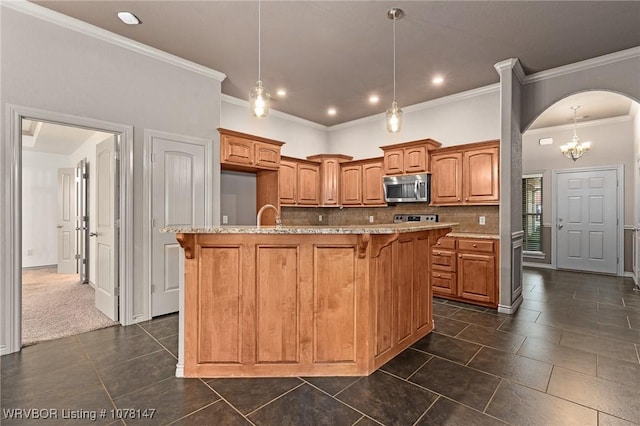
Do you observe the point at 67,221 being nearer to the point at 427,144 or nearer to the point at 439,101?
the point at 427,144

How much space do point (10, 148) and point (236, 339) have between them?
8.48 feet

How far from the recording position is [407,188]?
201 inches

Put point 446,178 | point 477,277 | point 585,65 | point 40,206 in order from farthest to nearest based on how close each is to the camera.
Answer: point 40,206 → point 446,178 → point 477,277 → point 585,65

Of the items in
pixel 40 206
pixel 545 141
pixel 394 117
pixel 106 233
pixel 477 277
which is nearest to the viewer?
pixel 394 117

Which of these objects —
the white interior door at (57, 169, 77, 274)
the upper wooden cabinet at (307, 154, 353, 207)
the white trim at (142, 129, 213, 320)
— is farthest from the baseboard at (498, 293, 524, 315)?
the white interior door at (57, 169, 77, 274)

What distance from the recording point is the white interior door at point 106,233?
343 cm

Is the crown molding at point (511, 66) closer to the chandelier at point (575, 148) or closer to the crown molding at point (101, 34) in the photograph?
the chandelier at point (575, 148)

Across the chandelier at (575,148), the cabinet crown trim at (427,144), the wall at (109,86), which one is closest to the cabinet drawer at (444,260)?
the cabinet crown trim at (427,144)

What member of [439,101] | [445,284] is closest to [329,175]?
[439,101]

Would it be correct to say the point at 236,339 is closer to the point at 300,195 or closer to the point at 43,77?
the point at 43,77

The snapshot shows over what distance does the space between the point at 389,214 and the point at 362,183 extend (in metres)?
0.78

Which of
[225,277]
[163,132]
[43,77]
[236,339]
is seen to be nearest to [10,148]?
[43,77]

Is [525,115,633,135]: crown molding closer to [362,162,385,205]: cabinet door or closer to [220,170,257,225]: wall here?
[362,162,385,205]: cabinet door

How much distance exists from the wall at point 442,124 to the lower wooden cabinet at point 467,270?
1734 mm
